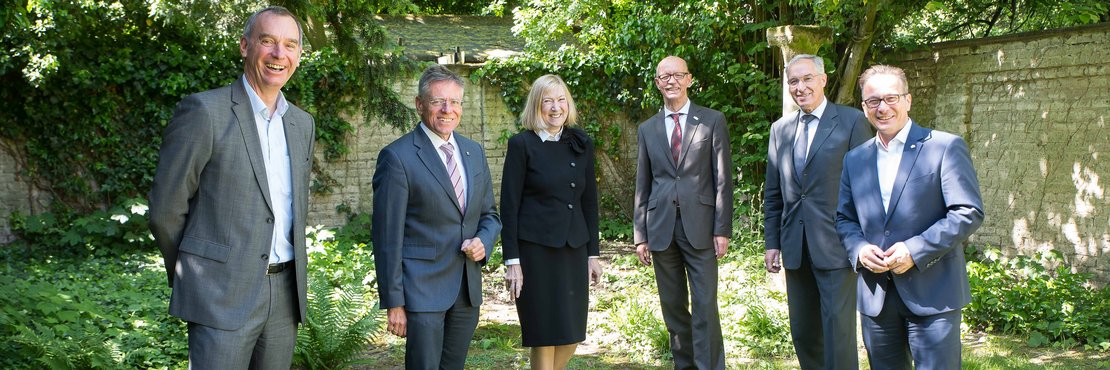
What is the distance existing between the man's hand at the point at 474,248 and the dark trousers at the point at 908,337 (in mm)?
1604

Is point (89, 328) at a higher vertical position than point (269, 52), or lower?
lower

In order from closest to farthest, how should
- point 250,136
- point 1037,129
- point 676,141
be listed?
point 250,136, point 676,141, point 1037,129

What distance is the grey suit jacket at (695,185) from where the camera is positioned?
15.4ft

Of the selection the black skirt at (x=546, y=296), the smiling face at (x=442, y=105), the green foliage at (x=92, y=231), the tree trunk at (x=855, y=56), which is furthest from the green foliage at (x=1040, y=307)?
the green foliage at (x=92, y=231)

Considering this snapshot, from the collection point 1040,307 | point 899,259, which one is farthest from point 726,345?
point 899,259

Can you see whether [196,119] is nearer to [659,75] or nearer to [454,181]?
[454,181]

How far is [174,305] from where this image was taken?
9.32 feet

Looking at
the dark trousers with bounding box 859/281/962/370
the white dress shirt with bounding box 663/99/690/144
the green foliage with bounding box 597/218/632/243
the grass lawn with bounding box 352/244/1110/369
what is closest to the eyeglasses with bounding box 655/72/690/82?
the white dress shirt with bounding box 663/99/690/144

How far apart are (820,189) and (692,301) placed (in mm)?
925

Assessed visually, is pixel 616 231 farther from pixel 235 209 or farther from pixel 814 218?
pixel 235 209

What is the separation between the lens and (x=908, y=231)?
3422 millimetres

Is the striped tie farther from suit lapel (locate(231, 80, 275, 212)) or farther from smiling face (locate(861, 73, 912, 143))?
smiling face (locate(861, 73, 912, 143))

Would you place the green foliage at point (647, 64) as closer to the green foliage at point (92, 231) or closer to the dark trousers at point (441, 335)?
the green foliage at point (92, 231)

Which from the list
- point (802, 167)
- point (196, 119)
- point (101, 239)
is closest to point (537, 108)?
point (802, 167)
